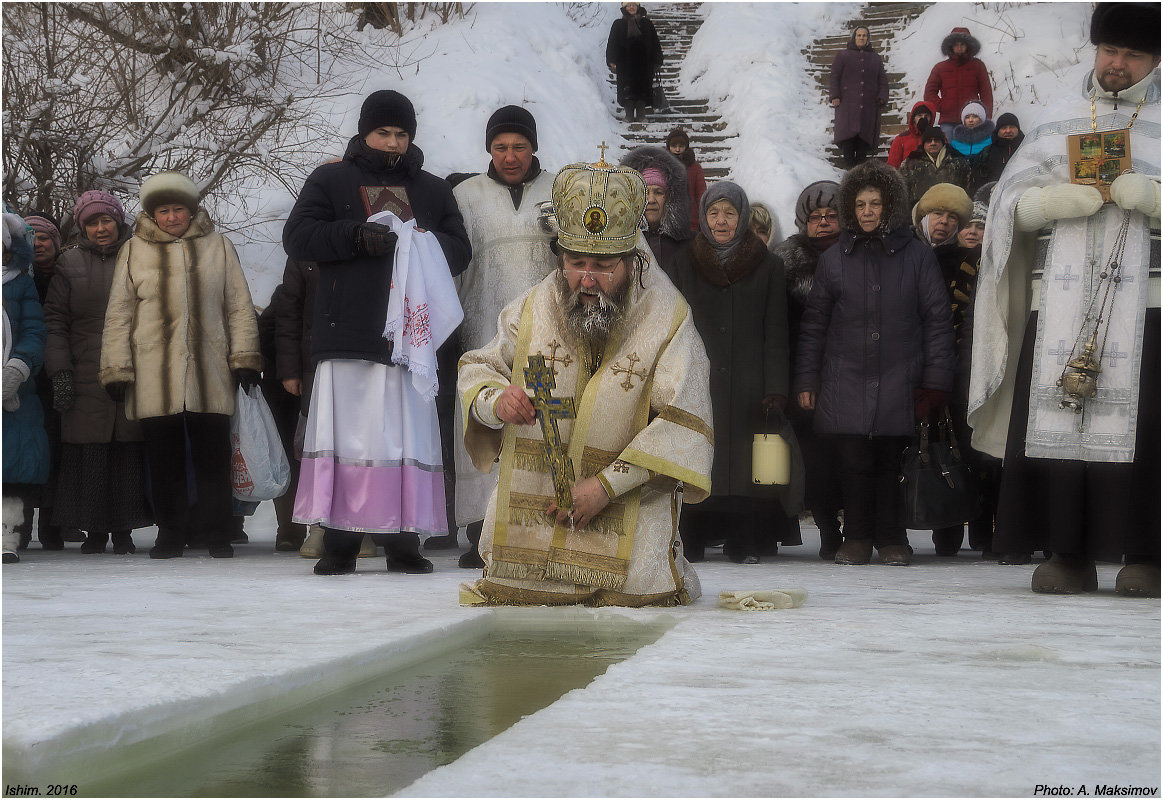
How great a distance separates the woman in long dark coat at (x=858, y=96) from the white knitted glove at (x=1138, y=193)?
10.8 metres

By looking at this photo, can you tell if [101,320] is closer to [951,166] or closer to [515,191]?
[515,191]

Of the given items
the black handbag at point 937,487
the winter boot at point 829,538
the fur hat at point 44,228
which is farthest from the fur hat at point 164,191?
the black handbag at point 937,487

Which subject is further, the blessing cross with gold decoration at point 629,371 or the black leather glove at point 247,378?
the black leather glove at point 247,378

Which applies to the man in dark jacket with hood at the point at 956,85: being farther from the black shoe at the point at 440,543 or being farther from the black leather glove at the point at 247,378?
the black leather glove at the point at 247,378

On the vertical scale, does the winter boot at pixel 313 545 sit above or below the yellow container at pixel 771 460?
below

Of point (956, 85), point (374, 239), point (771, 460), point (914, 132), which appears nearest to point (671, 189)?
point (771, 460)

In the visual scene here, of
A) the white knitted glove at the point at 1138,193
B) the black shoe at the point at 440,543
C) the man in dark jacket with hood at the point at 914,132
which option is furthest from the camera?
the man in dark jacket with hood at the point at 914,132

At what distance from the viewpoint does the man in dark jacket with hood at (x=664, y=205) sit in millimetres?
6574

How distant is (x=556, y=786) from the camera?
6.61 ft

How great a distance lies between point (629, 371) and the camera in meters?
4.27

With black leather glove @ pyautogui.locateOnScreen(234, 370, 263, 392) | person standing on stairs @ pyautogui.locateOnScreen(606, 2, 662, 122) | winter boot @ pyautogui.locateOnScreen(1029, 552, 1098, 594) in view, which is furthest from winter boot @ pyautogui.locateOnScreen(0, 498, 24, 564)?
person standing on stairs @ pyautogui.locateOnScreen(606, 2, 662, 122)

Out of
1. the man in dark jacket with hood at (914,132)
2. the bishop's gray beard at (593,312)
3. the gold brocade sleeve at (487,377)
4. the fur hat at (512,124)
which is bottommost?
the gold brocade sleeve at (487,377)

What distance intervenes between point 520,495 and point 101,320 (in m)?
3.39

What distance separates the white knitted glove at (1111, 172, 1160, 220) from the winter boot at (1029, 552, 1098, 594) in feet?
4.10
